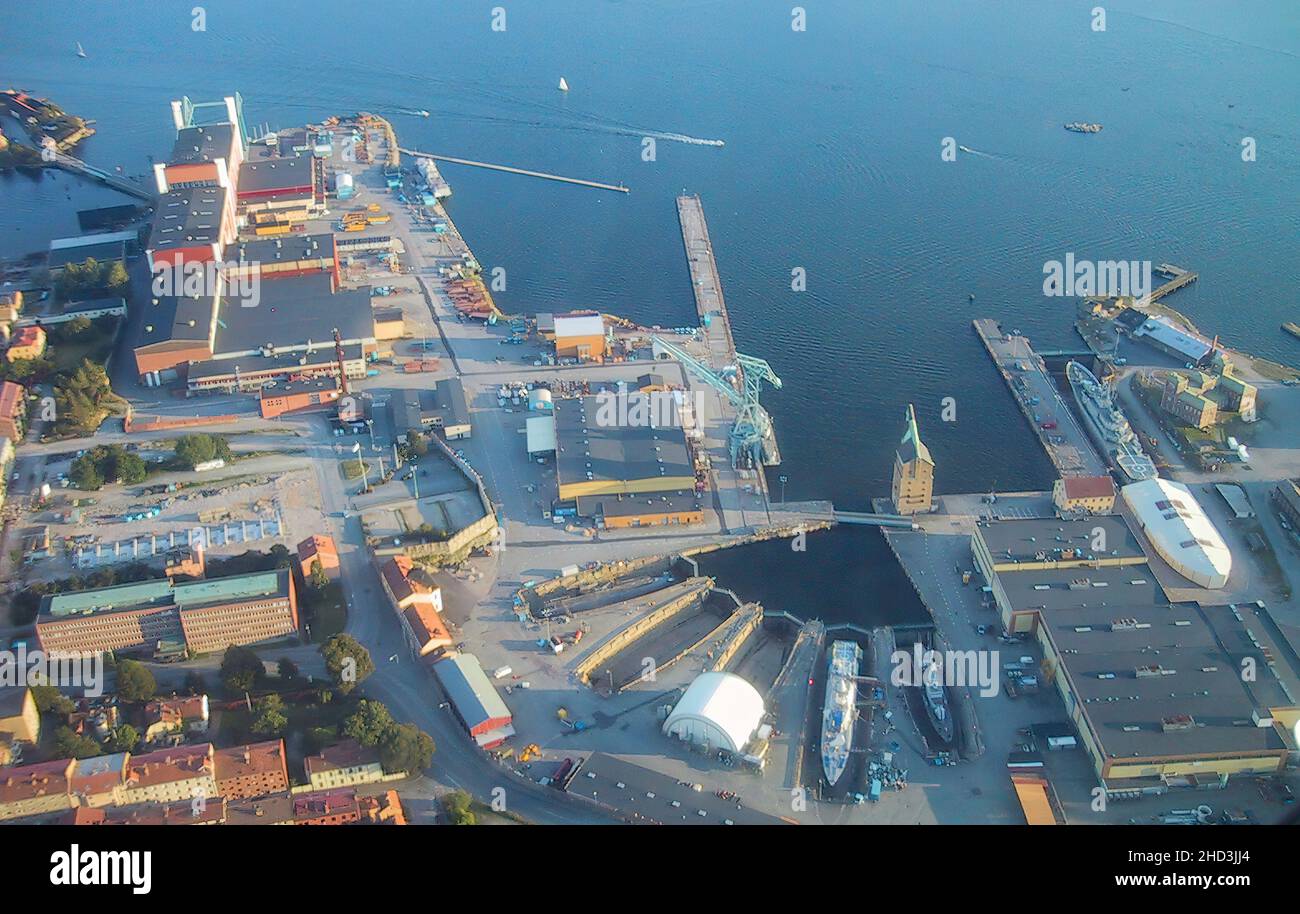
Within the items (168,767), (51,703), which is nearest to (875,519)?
(168,767)

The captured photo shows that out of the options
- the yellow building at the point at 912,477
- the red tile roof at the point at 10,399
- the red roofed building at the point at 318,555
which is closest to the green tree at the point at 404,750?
the red roofed building at the point at 318,555

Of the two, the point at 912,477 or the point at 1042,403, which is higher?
the point at 1042,403

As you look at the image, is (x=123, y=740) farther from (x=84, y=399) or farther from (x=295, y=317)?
(x=295, y=317)

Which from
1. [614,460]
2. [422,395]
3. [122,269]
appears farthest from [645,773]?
[122,269]

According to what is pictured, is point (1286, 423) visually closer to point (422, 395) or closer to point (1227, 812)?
point (1227, 812)

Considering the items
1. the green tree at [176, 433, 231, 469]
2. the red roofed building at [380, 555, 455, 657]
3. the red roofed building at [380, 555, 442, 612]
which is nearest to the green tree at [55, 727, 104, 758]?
the red roofed building at [380, 555, 455, 657]

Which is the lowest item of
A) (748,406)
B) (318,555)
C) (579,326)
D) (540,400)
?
(318,555)

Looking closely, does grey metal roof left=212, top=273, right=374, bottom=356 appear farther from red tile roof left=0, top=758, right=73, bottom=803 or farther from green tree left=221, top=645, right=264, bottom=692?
red tile roof left=0, top=758, right=73, bottom=803

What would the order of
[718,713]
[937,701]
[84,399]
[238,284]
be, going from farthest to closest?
1. [238,284]
2. [84,399]
3. [937,701]
4. [718,713]
